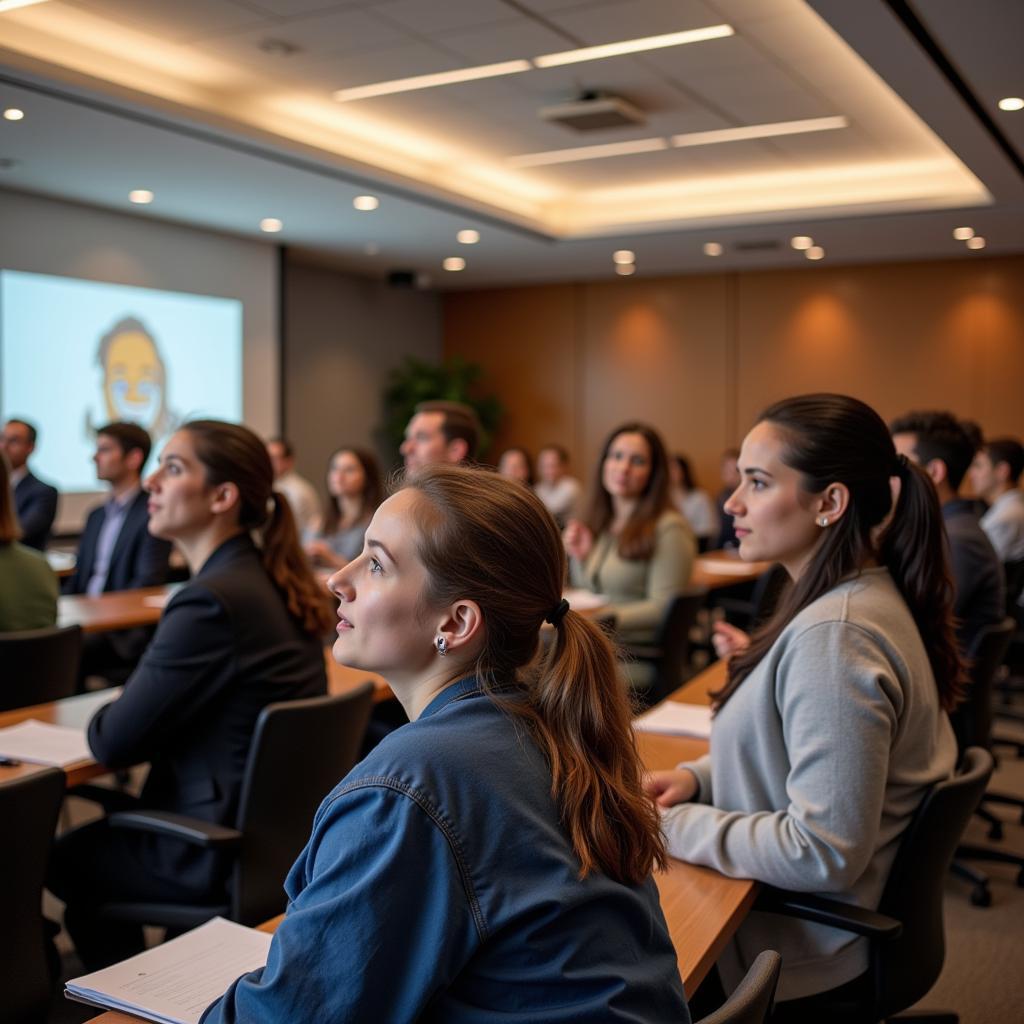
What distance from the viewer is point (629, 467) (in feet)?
14.4

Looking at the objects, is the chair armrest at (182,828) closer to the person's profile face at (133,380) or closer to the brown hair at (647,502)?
the brown hair at (647,502)

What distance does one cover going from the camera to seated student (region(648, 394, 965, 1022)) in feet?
5.62

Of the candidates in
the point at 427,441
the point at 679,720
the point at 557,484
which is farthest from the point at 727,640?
the point at 557,484

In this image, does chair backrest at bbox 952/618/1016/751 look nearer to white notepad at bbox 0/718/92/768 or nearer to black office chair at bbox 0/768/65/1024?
white notepad at bbox 0/718/92/768

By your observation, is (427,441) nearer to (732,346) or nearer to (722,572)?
(722,572)

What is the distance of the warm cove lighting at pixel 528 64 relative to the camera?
4.98 meters

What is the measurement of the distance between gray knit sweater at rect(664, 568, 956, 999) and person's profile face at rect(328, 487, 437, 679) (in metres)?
0.76

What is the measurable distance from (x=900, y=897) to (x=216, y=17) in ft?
15.3

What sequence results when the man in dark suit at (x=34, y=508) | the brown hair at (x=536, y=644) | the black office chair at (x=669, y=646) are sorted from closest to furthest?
the brown hair at (x=536, y=644)
the black office chair at (x=669, y=646)
the man in dark suit at (x=34, y=508)

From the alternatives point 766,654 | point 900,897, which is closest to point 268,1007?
point 766,654

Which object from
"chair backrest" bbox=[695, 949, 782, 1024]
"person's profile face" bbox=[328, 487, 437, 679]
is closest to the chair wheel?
"chair backrest" bbox=[695, 949, 782, 1024]

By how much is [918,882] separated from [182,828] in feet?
4.49

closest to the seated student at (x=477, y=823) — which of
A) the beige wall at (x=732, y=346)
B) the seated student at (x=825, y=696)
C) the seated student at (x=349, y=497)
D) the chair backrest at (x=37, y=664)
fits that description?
the seated student at (x=825, y=696)

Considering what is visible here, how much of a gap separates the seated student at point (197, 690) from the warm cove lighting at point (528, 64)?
347 cm
